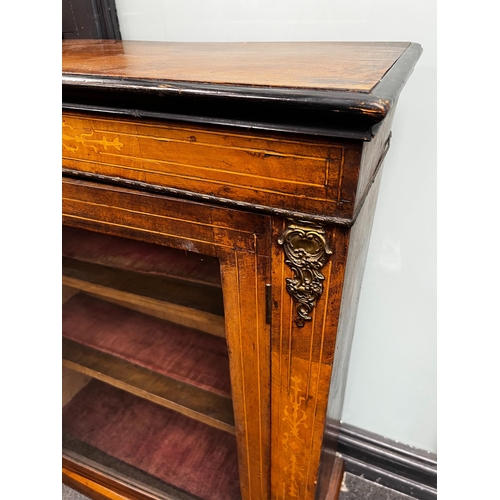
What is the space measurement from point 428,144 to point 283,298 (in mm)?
425

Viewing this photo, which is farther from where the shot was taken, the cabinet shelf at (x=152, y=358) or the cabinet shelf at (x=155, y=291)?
the cabinet shelf at (x=152, y=358)

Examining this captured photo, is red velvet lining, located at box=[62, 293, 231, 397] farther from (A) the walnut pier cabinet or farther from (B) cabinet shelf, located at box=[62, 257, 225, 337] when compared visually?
(B) cabinet shelf, located at box=[62, 257, 225, 337]

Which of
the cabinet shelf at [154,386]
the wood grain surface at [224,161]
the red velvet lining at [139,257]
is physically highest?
the wood grain surface at [224,161]

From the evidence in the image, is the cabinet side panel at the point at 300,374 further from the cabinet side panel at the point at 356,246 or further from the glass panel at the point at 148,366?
the glass panel at the point at 148,366

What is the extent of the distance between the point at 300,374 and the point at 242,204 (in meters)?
0.26

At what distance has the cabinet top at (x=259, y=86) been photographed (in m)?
0.36

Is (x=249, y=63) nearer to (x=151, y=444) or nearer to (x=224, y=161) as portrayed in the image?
(x=224, y=161)

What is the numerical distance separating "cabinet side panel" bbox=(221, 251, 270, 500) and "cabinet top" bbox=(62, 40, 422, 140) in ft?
0.59

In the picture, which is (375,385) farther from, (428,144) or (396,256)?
(428,144)

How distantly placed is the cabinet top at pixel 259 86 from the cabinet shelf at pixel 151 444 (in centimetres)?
83

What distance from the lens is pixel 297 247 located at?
0.46 m

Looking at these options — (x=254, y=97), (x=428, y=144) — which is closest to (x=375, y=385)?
(x=428, y=144)

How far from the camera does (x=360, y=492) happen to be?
3.55 ft

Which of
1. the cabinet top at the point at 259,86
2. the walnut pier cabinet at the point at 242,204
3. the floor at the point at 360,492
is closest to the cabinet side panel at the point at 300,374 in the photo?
the walnut pier cabinet at the point at 242,204
